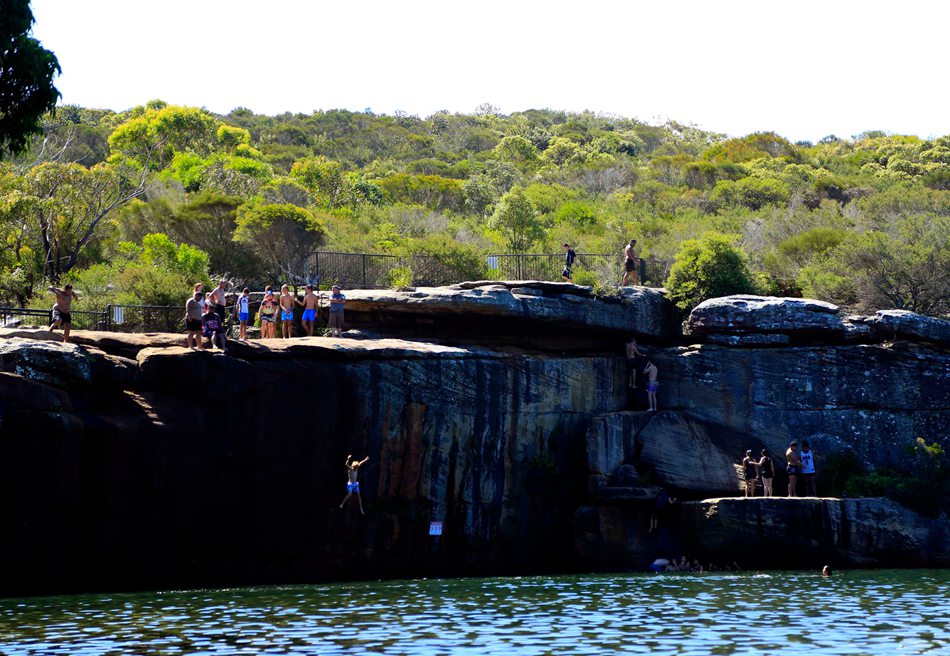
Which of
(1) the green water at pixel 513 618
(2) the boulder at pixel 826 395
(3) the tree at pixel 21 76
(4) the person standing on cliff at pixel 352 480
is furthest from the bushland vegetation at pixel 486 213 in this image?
(1) the green water at pixel 513 618

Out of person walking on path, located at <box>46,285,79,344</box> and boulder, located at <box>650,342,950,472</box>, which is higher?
person walking on path, located at <box>46,285,79,344</box>

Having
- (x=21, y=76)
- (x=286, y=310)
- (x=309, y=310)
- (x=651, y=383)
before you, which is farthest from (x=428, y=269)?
(x=21, y=76)

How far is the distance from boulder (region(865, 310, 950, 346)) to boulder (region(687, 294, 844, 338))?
1097 mm

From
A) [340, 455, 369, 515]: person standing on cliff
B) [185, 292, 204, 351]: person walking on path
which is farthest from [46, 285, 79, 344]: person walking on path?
[340, 455, 369, 515]: person standing on cliff

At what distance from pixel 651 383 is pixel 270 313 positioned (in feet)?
33.7

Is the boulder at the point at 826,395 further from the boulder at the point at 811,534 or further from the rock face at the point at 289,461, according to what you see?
the boulder at the point at 811,534

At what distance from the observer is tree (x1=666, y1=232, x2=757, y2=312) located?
36.5m

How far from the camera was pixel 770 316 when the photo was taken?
34.1 m

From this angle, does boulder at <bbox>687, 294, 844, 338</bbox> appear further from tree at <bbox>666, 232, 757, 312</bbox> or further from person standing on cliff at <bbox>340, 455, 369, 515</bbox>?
person standing on cliff at <bbox>340, 455, 369, 515</bbox>

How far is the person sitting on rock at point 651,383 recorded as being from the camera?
112 feet

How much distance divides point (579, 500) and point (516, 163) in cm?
6513

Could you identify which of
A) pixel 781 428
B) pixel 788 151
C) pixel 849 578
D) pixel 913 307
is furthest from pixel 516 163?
pixel 849 578

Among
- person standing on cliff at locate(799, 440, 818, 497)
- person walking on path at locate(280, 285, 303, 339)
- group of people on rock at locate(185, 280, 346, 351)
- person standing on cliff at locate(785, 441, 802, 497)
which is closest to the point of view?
group of people on rock at locate(185, 280, 346, 351)

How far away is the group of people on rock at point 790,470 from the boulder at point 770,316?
130 inches
